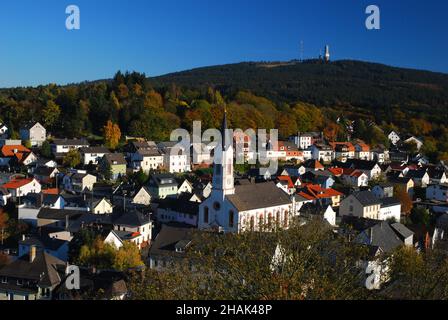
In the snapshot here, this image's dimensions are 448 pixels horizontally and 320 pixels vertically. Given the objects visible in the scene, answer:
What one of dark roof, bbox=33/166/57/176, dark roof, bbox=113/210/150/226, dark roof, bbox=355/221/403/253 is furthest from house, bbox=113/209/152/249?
dark roof, bbox=33/166/57/176

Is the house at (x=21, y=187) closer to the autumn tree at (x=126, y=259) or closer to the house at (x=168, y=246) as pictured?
the house at (x=168, y=246)

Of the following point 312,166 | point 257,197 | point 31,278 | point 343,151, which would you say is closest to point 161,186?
point 257,197

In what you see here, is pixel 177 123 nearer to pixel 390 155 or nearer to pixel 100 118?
pixel 100 118

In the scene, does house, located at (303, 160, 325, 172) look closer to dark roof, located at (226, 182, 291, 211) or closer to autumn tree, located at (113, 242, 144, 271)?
dark roof, located at (226, 182, 291, 211)

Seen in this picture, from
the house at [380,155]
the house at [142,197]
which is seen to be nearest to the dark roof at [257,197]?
the house at [142,197]

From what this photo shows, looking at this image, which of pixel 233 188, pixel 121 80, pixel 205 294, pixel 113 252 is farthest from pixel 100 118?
pixel 205 294

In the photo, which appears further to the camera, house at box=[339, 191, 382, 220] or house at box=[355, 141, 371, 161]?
house at box=[355, 141, 371, 161]

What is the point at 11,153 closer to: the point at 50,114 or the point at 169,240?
the point at 50,114
